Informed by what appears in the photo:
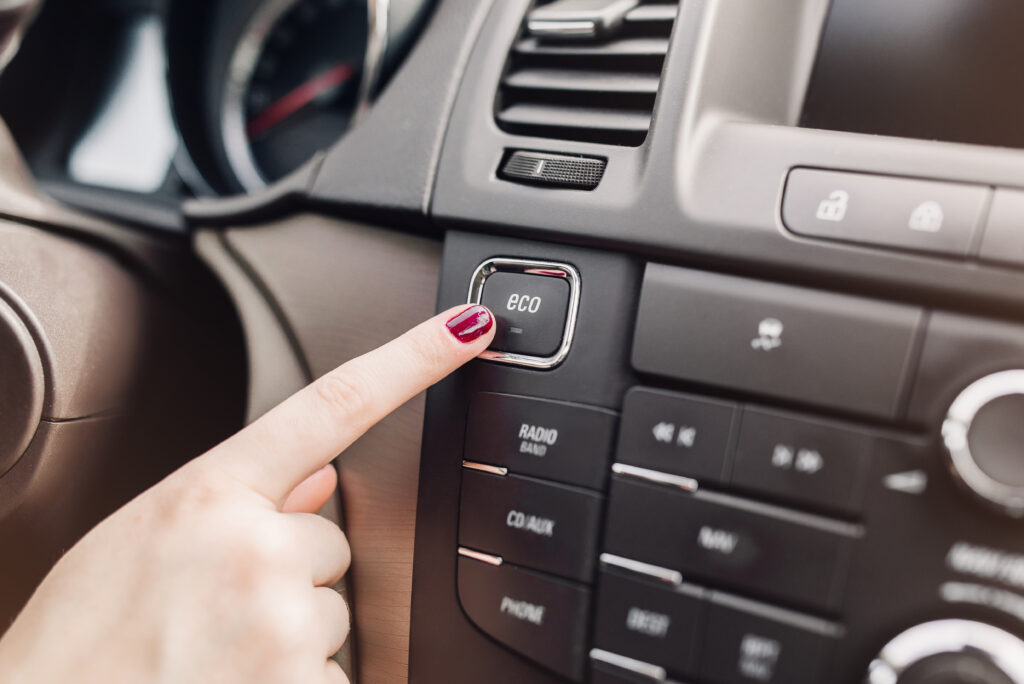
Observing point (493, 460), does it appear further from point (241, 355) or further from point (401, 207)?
point (241, 355)

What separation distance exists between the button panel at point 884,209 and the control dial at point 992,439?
0.08 m

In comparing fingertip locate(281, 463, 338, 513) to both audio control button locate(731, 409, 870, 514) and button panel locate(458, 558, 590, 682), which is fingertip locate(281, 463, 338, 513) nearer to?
button panel locate(458, 558, 590, 682)

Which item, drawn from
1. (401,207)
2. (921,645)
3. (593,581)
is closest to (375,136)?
(401,207)

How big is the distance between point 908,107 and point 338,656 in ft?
1.97

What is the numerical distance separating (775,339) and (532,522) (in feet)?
0.68

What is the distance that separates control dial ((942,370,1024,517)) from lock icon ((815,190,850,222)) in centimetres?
12

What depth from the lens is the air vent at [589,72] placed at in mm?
586

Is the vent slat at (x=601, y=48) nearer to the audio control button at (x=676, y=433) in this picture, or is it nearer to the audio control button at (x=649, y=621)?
the audio control button at (x=676, y=433)

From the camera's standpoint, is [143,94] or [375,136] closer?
[375,136]

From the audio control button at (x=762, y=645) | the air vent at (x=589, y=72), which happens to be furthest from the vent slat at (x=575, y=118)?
the audio control button at (x=762, y=645)

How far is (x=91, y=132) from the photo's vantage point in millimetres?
929

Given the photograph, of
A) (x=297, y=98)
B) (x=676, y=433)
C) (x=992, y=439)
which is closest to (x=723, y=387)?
(x=676, y=433)

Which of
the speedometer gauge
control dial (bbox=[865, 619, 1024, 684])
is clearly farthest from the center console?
the speedometer gauge

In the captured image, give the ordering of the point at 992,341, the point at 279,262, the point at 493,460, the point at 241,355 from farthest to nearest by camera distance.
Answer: the point at 241,355, the point at 279,262, the point at 493,460, the point at 992,341
